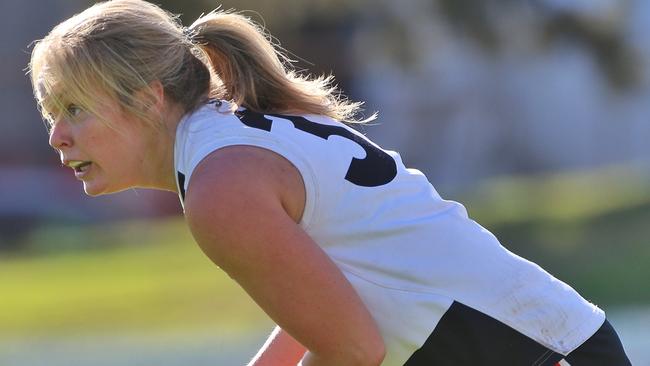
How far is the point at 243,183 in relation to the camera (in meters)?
2.87

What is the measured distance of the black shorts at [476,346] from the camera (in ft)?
10.1

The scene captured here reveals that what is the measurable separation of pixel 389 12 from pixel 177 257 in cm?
659

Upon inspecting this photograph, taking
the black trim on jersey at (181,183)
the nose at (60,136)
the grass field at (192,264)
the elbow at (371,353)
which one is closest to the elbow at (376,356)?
the elbow at (371,353)

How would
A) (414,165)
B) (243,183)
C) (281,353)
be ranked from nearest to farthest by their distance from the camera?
(243,183) < (281,353) < (414,165)

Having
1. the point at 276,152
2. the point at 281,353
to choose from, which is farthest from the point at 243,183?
the point at 281,353

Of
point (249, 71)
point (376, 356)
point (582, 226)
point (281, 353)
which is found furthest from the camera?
point (582, 226)

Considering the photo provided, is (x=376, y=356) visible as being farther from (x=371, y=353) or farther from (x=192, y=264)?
(x=192, y=264)

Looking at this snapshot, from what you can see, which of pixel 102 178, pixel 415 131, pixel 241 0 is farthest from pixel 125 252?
pixel 102 178

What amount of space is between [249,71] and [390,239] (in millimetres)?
616

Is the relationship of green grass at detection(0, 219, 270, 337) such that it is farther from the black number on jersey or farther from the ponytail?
the black number on jersey

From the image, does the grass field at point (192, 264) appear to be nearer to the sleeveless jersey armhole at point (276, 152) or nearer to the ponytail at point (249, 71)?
the ponytail at point (249, 71)

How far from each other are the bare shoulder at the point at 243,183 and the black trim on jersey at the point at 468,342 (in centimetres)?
45

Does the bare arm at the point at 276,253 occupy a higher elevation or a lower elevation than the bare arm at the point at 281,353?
higher

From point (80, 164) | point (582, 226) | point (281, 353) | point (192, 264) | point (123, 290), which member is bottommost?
point (192, 264)
